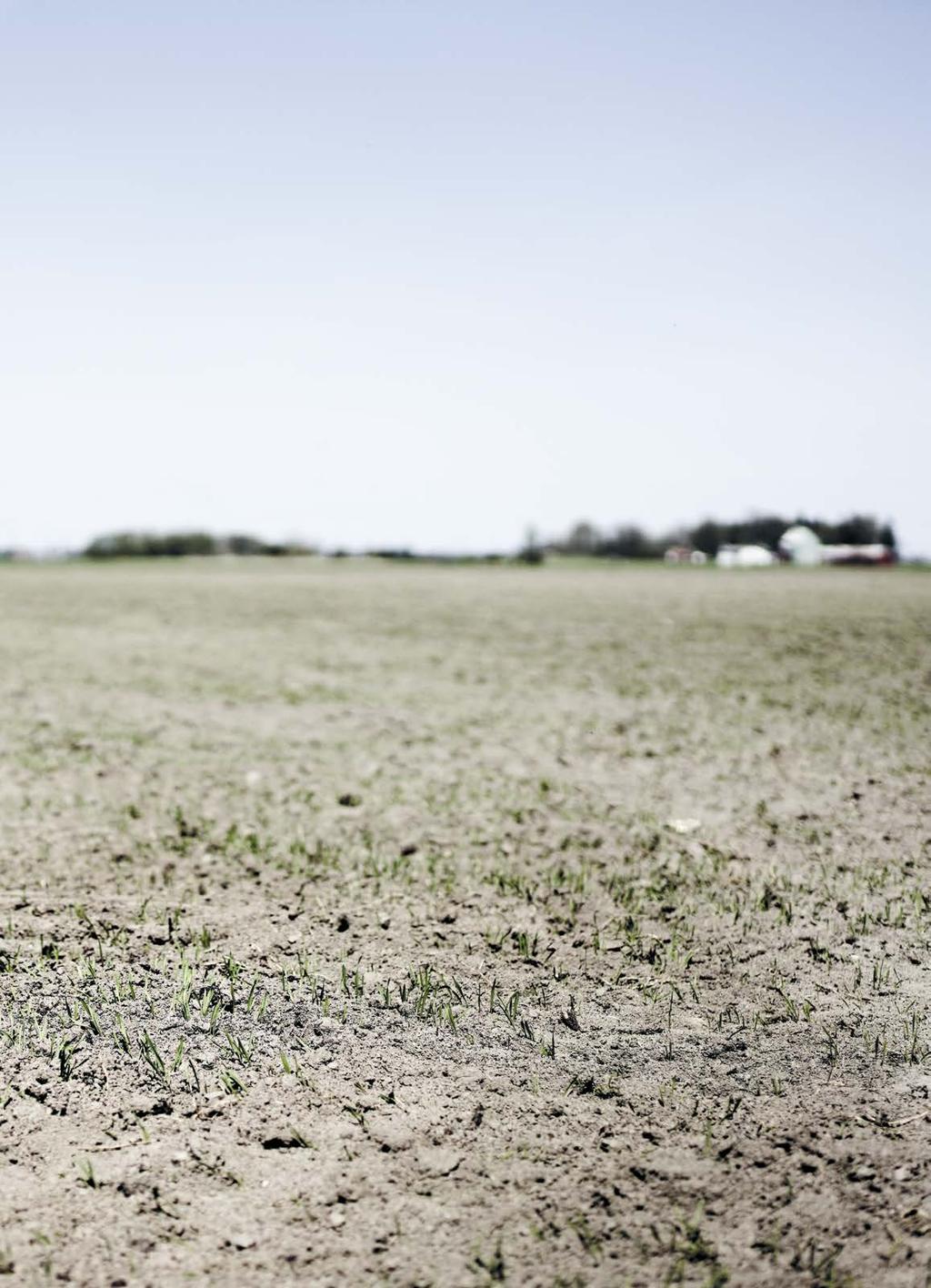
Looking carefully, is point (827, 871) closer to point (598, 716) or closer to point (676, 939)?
point (676, 939)

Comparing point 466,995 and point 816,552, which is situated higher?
point 816,552

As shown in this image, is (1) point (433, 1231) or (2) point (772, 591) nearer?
(1) point (433, 1231)

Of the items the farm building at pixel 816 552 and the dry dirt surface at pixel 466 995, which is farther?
the farm building at pixel 816 552

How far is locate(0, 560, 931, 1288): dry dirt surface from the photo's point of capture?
2133 millimetres

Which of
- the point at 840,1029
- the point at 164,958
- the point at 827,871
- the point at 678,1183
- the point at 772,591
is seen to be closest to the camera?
the point at 678,1183

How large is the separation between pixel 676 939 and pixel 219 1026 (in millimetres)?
1754

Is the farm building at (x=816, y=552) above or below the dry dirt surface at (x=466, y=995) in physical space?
above

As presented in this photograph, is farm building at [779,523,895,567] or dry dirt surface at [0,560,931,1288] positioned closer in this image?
dry dirt surface at [0,560,931,1288]

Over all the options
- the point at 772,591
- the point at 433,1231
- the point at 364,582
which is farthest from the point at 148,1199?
the point at 364,582

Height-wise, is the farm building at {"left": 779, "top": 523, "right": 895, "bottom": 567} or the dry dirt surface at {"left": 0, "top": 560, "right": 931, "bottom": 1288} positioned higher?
the farm building at {"left": 779, "top": 523, "right": 895, "bottom": 567}

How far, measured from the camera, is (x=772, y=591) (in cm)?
2125

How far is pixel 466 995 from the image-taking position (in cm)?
317

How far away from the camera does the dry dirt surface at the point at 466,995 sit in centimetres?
213

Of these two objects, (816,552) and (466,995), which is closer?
(466,995)
